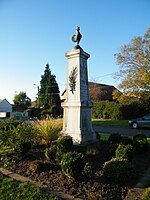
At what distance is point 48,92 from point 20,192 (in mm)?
37318

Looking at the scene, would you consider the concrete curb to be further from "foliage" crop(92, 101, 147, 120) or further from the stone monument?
"foliage" crop(92, 101, 147, 120)

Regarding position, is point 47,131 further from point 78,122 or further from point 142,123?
point 142,123

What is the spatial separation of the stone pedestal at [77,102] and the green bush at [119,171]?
3118 millimetres

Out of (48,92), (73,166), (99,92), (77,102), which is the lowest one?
(73,166)

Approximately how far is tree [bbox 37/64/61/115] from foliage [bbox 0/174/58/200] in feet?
111

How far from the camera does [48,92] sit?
4081cm

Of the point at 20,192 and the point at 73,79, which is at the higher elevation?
the point at 73,79

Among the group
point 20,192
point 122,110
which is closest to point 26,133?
point 20,192

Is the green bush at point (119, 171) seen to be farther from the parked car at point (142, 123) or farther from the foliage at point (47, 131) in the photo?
the parked car at point (142, 123)

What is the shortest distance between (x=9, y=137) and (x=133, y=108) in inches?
814

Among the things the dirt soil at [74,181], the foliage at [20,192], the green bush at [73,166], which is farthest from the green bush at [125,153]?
the foliage at [20,192]

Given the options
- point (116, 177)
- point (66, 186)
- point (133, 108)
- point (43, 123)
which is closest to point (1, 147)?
point (43, 123)

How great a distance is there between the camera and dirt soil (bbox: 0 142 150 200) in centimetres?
396

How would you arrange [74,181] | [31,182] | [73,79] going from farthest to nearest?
[73,79] → [74,181] → [31,182]
